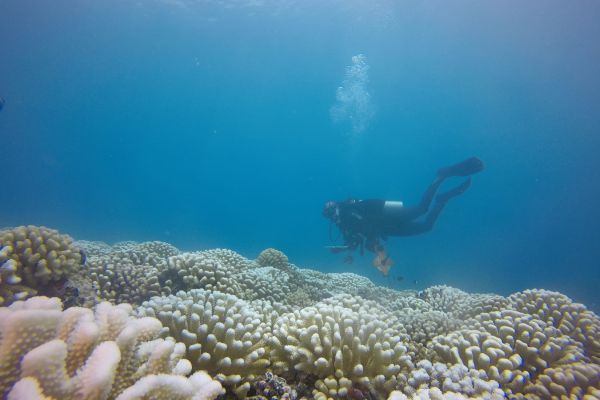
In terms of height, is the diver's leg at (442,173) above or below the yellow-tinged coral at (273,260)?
above

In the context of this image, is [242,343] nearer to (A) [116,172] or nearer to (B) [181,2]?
(B) [181,2]

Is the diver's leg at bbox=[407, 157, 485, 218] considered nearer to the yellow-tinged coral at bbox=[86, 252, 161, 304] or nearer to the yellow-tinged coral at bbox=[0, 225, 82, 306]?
the yellow-tinged coral at bbox=[86, 252, 161, 304]

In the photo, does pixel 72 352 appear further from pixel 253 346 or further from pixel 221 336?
pixel 253 346

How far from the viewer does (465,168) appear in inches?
720

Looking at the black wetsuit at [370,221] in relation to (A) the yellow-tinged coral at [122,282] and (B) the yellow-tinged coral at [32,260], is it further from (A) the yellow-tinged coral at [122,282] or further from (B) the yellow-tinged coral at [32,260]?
(B) the yellow-tinged coral at [32,260]

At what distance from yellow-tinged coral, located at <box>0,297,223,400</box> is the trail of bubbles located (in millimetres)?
80664

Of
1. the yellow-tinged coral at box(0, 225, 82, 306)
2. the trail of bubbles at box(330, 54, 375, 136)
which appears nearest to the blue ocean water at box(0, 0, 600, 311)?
the trail of bubbles at box(330, 54, 375, 136)

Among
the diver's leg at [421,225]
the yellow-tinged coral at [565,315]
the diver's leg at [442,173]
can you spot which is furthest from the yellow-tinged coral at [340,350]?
the diver's leg at [442,173]

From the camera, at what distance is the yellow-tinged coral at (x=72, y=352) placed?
55.2 inches

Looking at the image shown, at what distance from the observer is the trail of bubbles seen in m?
85.2

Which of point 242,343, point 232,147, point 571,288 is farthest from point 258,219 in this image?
point 242,343

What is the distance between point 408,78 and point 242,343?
105 meters

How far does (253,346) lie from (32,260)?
137 inches

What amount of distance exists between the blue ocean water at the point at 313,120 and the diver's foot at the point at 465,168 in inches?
345
